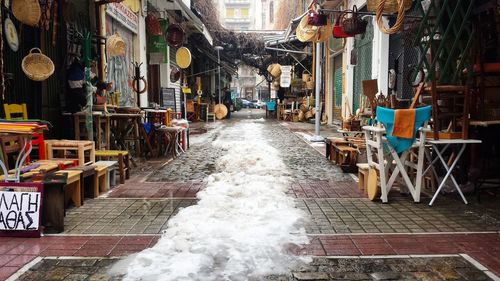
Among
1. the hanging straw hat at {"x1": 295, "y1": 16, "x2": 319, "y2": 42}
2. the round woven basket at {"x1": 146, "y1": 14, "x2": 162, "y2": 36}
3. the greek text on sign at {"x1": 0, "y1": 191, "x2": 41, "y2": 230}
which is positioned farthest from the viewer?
the round woven basket at {"x1": 146, "y1": 14, "x2": 162, "y2": 36}

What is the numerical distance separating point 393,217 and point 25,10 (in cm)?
554

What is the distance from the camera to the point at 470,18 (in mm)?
6223

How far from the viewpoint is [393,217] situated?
196 inches

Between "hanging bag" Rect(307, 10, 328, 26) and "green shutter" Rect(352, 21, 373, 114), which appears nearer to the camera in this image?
"hanging bag" Rect(307, 10, 328, 26)

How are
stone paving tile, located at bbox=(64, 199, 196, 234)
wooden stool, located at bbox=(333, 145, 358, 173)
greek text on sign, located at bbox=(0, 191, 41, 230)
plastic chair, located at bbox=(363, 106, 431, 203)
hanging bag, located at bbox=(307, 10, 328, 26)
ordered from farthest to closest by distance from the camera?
hanging bag, located at bbox=(307, 10, 328, 26) → wooden stool, located at bbox=(333, 145, 358, 173) → plastic chair, located at bbox=(363, 106, 431, 203) → stone paving tile, located at bbox=(64, 199, 196, 234) → greek text on sign, located at bbox=(0, 191, 41, 230)

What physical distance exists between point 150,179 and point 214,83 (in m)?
24.1

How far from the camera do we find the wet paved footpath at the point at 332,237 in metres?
3.48

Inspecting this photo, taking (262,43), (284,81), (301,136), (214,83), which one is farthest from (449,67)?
(214,83)

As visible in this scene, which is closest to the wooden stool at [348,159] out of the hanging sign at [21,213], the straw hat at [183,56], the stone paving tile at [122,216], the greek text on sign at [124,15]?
the stone paving tile at [122,216]

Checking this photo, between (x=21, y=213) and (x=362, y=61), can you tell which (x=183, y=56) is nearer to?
(x=362, y=61)

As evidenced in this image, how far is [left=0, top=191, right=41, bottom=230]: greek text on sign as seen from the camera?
4230 mm

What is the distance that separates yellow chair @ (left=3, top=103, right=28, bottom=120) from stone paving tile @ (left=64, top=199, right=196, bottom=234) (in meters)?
1.73

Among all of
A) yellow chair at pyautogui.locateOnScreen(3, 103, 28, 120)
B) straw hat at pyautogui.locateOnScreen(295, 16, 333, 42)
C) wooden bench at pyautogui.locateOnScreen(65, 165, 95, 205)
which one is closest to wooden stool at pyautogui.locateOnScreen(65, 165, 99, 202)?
wooden bench at pyautogui.locateOnScreen(65, 165, 95, 205)

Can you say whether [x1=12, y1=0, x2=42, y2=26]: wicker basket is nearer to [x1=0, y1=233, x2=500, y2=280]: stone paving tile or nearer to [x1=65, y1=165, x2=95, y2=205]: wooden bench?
[x1=65, y1=165, x2=95, y2=205]: wooden bench
